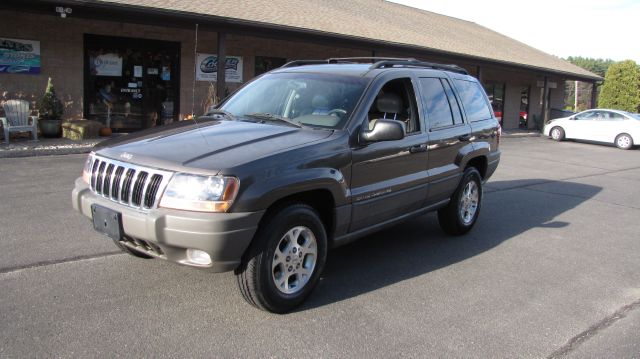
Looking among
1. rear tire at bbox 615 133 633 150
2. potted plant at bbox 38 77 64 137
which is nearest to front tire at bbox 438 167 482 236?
Answer: potted plant at bbox 38 77 64 137

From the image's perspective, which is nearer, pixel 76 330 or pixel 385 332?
pixel 76 330

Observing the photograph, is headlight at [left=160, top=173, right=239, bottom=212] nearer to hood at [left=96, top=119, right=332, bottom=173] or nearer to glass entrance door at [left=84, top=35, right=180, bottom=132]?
hood at [left=96, top=119, right=332, bottom=173]

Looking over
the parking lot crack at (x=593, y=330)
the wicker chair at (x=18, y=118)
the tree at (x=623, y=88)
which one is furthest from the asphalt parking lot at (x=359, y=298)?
the tree at (x=623, y=88)

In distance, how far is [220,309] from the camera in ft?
12.9

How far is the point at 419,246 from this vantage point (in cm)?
588

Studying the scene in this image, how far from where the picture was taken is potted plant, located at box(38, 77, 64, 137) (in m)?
13.1

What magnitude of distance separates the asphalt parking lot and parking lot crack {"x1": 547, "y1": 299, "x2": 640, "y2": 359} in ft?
0.05

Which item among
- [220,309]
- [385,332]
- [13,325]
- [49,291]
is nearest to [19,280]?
[49,291]

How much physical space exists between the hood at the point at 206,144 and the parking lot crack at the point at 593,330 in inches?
89.9

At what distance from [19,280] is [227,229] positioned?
6.85 ft

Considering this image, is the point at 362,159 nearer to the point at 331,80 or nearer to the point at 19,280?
the point at 331,80

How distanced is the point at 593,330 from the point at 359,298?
69.6 inches

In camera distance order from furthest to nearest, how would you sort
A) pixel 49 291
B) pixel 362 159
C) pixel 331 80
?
pixel 331 80, pixel 362 159, pixel 49 291

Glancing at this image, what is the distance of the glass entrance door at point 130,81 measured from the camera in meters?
14.9
